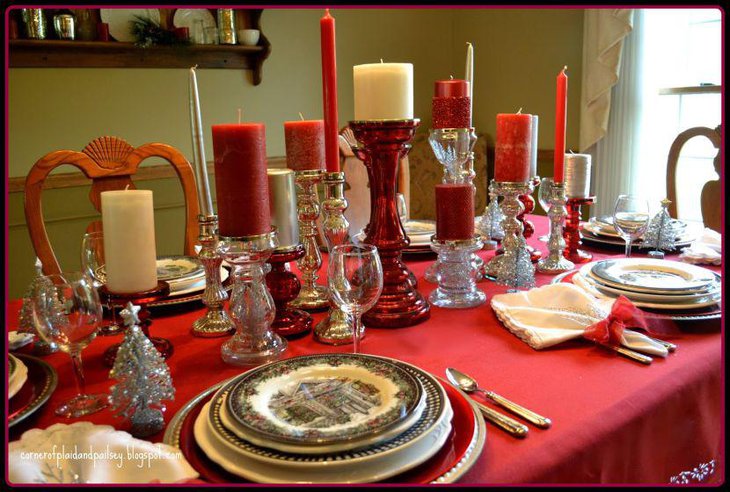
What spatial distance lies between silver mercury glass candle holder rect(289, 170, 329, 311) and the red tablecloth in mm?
131

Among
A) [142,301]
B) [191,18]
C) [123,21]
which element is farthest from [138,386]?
[191,18]

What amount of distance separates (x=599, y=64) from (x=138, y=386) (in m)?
2.80

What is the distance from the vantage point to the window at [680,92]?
8.92 ft

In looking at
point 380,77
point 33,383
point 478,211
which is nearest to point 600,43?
point 478,211

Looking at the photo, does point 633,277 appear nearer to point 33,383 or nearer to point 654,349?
point 654,349

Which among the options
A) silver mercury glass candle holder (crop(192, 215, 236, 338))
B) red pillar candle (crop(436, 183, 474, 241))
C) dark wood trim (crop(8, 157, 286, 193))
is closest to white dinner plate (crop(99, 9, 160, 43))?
dark wood trim (crop(8, 157, 286, 193))

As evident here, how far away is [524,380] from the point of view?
2.64 feet

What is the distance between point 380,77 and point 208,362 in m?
0.52

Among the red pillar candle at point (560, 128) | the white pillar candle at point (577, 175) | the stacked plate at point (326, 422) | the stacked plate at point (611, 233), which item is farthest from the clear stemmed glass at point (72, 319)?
the stacked plate at point (611, 233)

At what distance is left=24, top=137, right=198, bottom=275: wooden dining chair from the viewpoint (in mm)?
1448

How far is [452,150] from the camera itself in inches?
49.4

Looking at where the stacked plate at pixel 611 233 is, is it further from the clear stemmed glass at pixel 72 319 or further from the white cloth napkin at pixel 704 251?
the clear stemmed glass at pixel 72 319

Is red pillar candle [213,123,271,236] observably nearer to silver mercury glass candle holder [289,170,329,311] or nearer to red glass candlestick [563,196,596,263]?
silver mercury glass candle holder [289,170,329,311]

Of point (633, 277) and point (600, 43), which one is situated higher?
point (600, 43)
